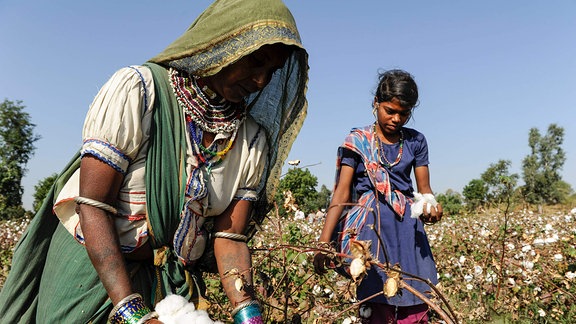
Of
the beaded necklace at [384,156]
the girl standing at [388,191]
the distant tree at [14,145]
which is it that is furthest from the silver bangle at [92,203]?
the distant tree at [14,145]

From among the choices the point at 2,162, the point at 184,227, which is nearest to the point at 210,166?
the point at 184,227

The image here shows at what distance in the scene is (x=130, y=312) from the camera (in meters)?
1.26

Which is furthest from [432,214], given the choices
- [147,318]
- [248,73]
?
[147,318]

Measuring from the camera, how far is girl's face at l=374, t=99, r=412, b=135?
262 cm

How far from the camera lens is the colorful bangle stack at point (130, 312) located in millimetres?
1244

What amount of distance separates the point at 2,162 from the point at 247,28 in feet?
167

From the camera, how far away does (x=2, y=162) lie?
1783 inches

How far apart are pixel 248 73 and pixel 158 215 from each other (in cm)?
48

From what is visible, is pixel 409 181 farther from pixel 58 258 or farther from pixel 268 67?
pixel 58 258

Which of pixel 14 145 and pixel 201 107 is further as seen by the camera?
pixel 14 145

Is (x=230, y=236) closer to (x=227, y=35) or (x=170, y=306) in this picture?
(x=170, y=306)

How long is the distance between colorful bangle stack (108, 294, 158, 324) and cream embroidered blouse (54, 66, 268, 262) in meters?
0.20

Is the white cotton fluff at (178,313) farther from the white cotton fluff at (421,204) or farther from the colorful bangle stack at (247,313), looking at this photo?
the white cotton fluff at (421,204)

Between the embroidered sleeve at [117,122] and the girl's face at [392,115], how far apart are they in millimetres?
1567
